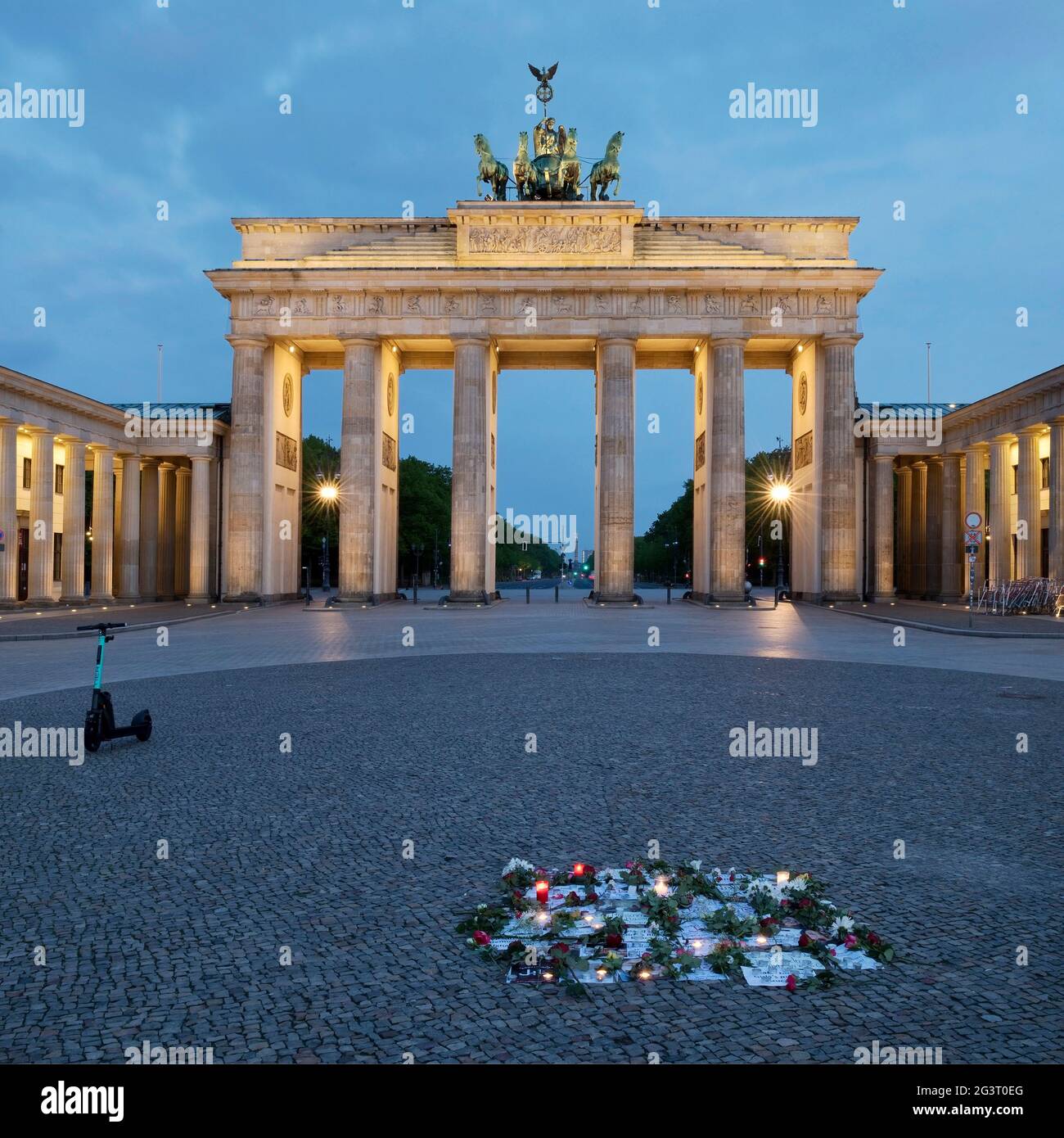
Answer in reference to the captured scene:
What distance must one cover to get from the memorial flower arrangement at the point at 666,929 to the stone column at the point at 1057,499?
126 ft

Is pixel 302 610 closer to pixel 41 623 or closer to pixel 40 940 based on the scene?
pixel 41 623

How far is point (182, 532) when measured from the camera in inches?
2181

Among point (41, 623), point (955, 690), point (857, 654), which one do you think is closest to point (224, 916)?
point (955, 690)

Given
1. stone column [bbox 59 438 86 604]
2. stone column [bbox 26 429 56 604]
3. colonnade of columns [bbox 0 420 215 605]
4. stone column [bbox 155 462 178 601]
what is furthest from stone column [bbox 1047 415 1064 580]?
stone column [bbox 155 462 178 601]

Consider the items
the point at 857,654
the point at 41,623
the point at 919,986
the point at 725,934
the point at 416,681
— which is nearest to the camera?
the point at 919,986

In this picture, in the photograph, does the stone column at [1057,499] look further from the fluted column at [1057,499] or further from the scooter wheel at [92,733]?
the scooter wheel at [92,733]

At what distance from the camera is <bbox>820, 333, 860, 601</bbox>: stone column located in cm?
4562

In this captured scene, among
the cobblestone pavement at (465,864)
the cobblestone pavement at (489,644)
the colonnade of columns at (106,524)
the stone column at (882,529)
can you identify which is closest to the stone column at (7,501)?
the colonnade of columns at (106,524)

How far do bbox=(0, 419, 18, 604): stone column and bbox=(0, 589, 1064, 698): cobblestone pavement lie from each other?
34.8ft

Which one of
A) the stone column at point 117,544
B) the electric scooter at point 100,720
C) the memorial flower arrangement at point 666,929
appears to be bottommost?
the memorial flower arrangement at point 666,929

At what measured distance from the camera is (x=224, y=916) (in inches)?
194

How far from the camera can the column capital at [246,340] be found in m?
46.1

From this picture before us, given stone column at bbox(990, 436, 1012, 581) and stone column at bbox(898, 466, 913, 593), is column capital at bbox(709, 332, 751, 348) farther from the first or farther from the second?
stone column at bbox(898, 466, 913, 593)

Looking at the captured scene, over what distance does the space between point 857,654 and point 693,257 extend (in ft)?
103
